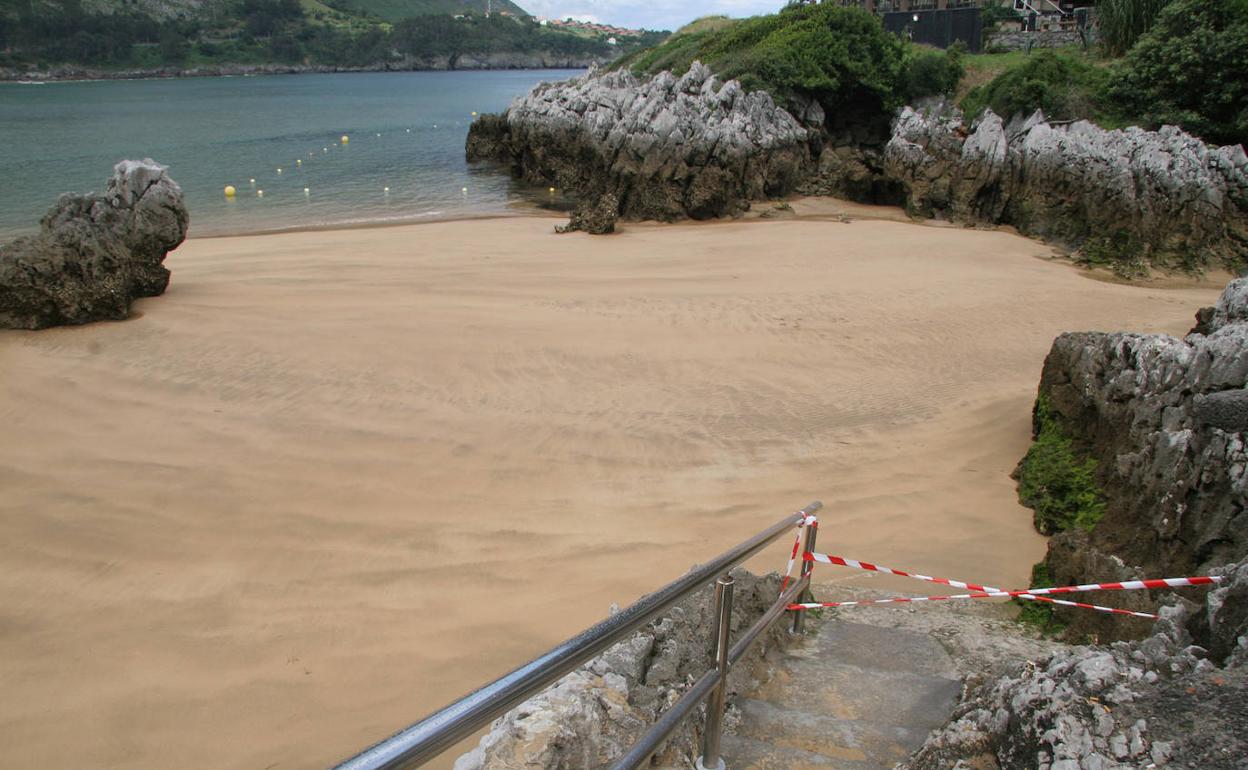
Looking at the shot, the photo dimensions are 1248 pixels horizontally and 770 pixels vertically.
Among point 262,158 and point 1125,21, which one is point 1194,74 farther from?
point 262,158

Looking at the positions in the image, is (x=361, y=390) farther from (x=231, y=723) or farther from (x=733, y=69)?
(x=733, y=69)

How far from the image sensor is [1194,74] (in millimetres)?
15805

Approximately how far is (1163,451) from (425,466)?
5.42m

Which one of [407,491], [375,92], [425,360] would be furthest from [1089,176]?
[375,92]

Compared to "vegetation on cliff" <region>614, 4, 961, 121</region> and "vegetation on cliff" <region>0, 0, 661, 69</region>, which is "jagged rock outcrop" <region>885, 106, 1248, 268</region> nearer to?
"vegetation on cliff" <region>614, 4, 961, 121</region>

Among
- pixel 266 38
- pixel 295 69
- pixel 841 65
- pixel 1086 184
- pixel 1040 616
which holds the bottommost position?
pixel 1040 616

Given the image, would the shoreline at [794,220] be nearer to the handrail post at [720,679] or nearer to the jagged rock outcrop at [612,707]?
the jagged rock outcrop at [612,707]

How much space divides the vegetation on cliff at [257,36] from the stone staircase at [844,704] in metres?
121

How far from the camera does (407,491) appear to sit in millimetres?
6578

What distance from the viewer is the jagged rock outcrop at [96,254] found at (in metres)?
9.30

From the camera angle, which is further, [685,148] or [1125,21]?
[685,148]

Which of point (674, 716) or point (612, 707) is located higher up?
point (674, 716)

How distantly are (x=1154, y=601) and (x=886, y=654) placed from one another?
154 centimetres

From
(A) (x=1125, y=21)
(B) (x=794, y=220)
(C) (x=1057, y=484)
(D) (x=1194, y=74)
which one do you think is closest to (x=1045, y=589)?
(C) (x=1057, y=484)
